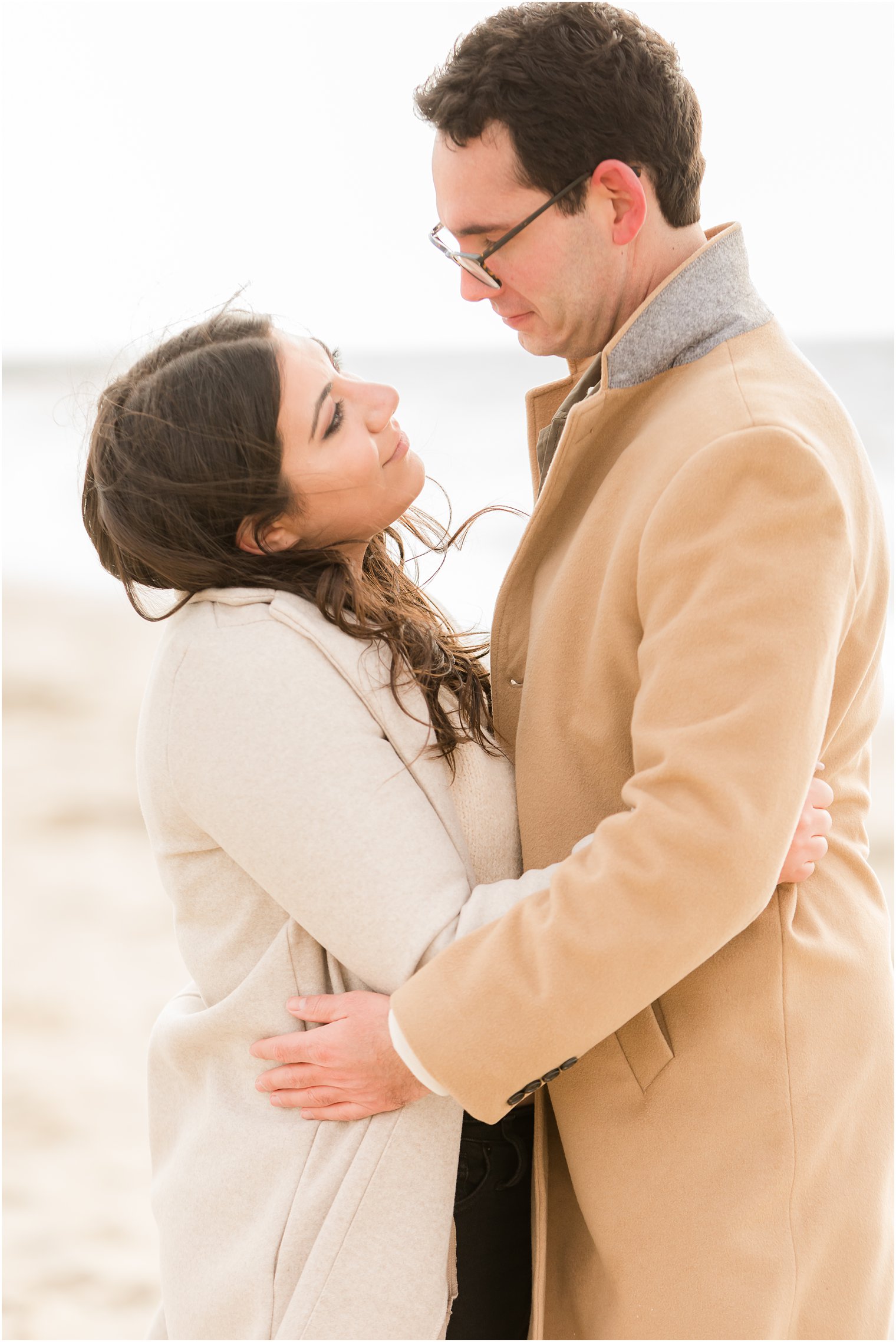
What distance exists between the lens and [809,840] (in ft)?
4.66

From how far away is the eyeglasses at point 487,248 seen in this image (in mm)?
1618

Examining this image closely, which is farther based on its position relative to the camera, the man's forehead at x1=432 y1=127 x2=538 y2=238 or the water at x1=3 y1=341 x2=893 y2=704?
the water at x1=3 y1=341 x2=893 y2=704

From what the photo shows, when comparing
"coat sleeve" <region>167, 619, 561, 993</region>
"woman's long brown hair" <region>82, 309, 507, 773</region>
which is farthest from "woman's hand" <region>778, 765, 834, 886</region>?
"woman's long brown hair" <region>82, 309, 507, 773</region>

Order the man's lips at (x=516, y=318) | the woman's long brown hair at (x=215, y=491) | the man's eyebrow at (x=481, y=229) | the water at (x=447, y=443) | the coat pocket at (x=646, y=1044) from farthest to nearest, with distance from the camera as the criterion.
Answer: the water at (x=447, y=443)
the man's lips at (x=516, y=318)
the man's eyebrow at (x=481, y=229)
the woman's long brown hair at (x=215, y=491)
the coat pocket at (x=646, y=1044)

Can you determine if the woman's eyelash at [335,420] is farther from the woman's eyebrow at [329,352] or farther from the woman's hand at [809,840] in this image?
the woman's hand at [809,840]

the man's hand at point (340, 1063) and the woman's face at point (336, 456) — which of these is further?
the woman's face at point (336, 456)

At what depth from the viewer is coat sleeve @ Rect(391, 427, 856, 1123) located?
1212mm

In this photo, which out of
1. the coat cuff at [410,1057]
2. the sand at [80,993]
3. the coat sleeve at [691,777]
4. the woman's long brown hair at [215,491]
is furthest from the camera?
the sand at [80,993]

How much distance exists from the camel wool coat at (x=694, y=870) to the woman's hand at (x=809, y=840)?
62mm

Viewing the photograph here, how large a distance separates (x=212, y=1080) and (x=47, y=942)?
3.43 meters

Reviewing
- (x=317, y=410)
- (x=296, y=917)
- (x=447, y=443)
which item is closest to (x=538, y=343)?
(x=317, y=410)

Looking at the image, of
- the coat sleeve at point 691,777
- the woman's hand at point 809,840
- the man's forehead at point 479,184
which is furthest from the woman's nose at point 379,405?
the woman's hand at point 809,840

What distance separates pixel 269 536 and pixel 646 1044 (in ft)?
2.88

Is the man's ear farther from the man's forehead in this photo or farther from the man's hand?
the man's hand
